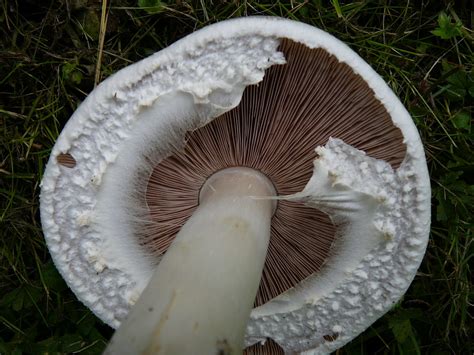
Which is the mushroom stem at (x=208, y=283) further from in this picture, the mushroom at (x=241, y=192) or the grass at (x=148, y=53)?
the grass at (x=148, y=53)

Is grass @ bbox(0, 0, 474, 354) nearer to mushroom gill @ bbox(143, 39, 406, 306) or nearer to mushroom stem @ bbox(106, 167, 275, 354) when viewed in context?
mushroom gill @ bbox(143, 39, 406, 306)

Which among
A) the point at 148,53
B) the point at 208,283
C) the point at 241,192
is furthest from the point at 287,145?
the point at 148,53

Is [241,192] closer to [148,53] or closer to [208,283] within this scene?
[208,283]

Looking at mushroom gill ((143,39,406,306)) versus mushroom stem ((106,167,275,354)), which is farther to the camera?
mushroom gill ((143,39,406,306))

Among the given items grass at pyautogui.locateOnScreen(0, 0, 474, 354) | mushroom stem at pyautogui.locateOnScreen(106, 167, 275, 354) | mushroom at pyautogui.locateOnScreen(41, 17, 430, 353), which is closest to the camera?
mushroom stem at pyautogui.locateOnScreen(106, 167, 275, 354)

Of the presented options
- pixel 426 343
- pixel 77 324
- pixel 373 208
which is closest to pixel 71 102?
pixel 77 324

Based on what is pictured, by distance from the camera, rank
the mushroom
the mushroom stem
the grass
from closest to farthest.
Result: the mushroom stem < the mushroom < the grass

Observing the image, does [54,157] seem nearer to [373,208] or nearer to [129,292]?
[129,292]

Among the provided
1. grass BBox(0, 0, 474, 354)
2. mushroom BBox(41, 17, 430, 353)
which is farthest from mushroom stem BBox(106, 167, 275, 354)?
grass BBox(0, 0, 474, 354)
